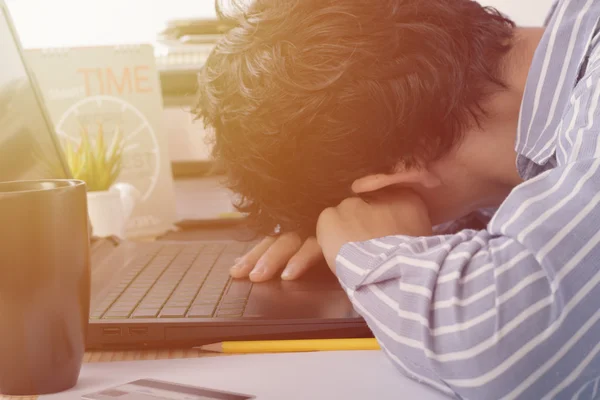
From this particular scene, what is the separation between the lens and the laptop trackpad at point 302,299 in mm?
564

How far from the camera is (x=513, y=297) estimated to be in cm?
44

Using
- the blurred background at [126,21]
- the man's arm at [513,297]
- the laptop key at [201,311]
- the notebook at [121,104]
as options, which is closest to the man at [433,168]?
the man's arm at [513,297]

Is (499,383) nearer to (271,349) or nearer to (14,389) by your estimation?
(271,349)

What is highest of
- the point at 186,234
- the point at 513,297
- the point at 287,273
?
the point at 513,297

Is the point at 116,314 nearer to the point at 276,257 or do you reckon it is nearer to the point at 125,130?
the point at 276,257

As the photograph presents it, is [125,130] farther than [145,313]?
Yes

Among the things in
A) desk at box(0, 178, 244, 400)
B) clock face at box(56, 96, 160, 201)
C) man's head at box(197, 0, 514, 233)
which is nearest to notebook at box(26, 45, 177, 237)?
clock face at box(56, 96, 160, 201)

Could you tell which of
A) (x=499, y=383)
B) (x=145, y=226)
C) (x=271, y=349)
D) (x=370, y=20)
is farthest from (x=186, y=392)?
(x=145, y=226)

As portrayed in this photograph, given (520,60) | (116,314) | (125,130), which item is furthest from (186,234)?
(520,60)

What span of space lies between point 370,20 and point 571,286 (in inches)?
14.6

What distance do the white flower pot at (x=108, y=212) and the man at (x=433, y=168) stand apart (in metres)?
0.25

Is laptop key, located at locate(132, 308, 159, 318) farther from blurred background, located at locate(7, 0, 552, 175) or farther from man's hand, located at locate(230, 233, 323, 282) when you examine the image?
blurred background, located at locate(7, 0, 552, 175)

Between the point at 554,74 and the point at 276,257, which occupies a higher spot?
the point at 554,74

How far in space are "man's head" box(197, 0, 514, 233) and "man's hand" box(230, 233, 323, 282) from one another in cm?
4
